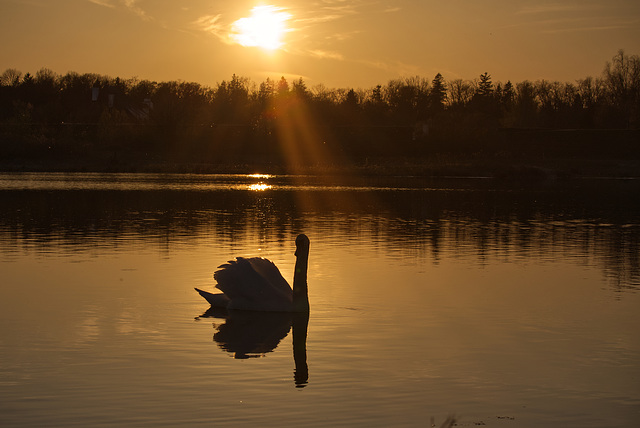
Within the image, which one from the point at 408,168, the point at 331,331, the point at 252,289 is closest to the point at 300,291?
the point at 252,289

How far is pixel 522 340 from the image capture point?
1302cm

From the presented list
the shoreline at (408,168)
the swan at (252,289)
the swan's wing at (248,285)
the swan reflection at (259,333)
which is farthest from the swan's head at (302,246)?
the shoreline at (408,168)

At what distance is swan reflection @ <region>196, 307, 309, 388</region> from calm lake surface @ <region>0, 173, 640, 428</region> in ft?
0.17

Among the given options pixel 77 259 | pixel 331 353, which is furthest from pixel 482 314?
pixel 77 259

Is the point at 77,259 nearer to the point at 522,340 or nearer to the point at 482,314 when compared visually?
the point at 482,314

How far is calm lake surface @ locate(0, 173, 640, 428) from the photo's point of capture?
31.7 ft

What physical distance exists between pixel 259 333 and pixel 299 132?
288ft

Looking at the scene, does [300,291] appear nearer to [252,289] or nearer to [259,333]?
[252,289]

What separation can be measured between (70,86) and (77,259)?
11173cm

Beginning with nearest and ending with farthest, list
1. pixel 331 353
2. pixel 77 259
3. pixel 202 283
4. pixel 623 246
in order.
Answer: pixel 331 353
pixel 202 283
pixel 77 259
pixel 623 246

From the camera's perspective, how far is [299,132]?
100562mm

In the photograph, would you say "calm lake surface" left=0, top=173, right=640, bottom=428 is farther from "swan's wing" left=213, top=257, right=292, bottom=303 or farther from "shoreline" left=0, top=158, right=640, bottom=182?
"shoreline" left=0, top=158, right=640, bottom=182

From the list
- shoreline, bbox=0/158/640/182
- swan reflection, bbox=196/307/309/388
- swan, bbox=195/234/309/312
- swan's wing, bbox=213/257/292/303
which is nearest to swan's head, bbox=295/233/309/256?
swan, bbox=195/234/309/312

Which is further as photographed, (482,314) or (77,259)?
(77,259)
